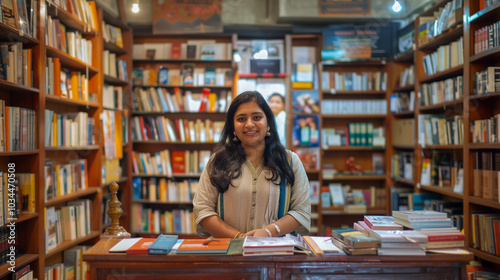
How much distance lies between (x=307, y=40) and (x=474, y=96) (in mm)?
2410

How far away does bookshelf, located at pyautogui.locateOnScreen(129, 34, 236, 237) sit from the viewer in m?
4.46

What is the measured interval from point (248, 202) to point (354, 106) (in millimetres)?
3151

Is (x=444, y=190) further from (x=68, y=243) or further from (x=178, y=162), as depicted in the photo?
(x=68, y=243)

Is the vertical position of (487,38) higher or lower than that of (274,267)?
higher

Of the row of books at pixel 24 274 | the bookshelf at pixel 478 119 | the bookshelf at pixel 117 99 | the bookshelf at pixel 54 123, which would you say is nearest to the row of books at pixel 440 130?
the bookshelf at pixel 478 119

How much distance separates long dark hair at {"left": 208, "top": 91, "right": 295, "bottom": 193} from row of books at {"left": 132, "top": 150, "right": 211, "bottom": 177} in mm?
2543

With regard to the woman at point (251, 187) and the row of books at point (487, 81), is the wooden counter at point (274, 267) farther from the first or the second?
the row of books at point (487, 81)

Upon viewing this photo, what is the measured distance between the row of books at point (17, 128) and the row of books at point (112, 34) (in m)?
1.54

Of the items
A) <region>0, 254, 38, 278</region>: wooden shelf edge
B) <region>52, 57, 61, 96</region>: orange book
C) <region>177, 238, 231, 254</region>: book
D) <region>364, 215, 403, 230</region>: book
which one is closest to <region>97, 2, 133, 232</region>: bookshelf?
<region>52, 57, 61, 96</region>: orange book

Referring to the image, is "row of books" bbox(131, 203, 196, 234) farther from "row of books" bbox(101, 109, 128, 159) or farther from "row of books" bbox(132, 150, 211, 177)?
"row of books" bbox(101, 109, 128, 159)

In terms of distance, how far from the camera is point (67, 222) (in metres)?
3.06

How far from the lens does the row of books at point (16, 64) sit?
221 cm

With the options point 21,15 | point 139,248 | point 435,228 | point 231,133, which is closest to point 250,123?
point 231,133

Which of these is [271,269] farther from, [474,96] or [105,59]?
[105,59]
